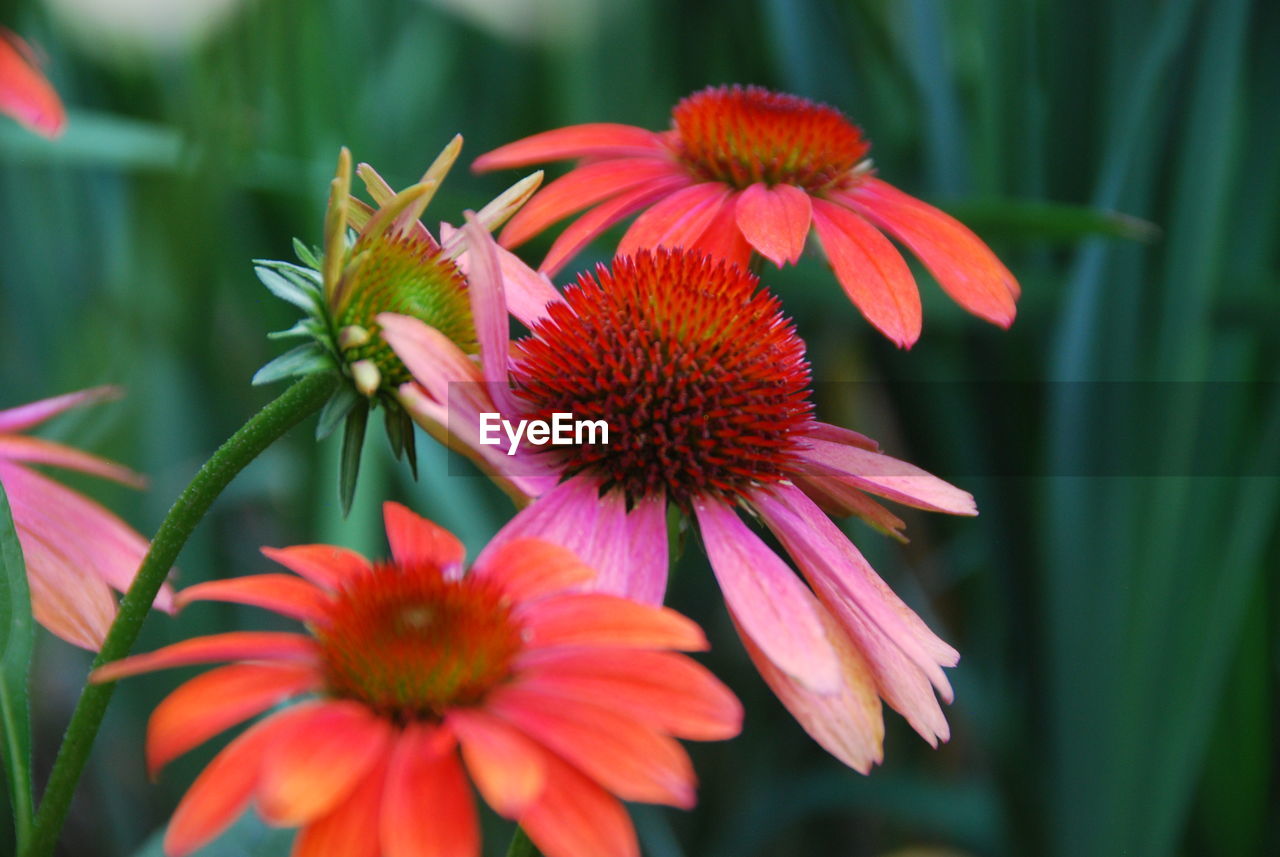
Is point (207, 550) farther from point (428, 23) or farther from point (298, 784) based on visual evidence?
point (298, 784)

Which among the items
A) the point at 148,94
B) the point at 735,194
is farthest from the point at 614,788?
the point at 148,94

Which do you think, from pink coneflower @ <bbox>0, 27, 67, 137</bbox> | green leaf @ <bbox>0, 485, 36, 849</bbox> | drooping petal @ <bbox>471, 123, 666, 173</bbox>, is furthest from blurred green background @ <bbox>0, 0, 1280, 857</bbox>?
green leaf @ <bbox>0, 485, 36, 849</bbox>

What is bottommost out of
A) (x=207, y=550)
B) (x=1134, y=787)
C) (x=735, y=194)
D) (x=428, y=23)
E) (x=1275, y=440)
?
(x=1134, y=787)

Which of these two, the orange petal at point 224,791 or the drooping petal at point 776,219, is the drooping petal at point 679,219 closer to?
the drooping petal at point 776,219

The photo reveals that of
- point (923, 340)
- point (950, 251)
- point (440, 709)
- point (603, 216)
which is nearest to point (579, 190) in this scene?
point (603, 216)

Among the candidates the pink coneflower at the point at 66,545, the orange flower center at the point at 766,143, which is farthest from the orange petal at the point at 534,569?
the orange flower center at the point at 766,143

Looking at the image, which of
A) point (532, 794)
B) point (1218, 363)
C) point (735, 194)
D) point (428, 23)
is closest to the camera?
point (532, 794)

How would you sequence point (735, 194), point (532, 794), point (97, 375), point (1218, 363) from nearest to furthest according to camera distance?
1. point (532, 794)
2. point (735, 194)
3. point (97, 375)
4. point (1218, 363)

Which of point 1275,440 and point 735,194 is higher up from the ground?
point 735,194
